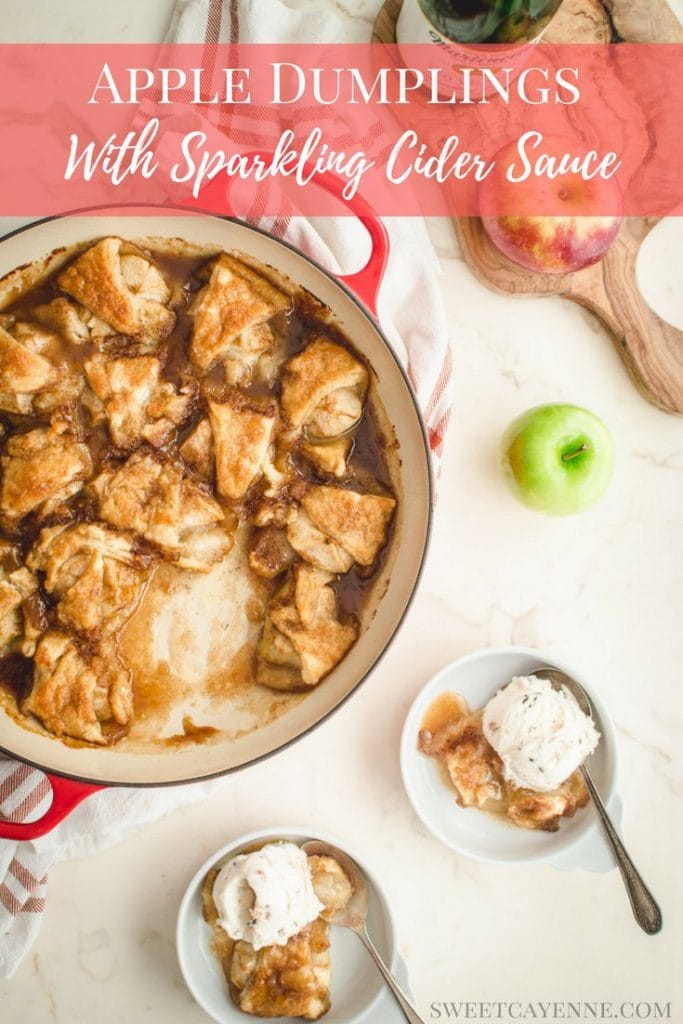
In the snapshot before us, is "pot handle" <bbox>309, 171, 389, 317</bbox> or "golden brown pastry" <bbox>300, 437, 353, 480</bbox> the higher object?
"pot handle" <bbox>309, 171, 389, 317</bbox>

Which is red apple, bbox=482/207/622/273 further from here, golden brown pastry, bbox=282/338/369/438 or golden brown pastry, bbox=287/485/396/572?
golden brown pastry, bbox=287/485/396/572

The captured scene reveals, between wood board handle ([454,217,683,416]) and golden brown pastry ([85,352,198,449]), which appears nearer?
golden brown pastry ([85,352,198,449])

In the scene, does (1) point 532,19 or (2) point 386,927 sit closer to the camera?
(1) point 532,19

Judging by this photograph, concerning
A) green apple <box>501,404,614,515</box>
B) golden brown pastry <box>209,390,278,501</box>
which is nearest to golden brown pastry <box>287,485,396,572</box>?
golden brown pastry <box>209,390,278,501</box>

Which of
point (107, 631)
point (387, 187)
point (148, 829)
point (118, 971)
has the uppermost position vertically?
point (387, 187)

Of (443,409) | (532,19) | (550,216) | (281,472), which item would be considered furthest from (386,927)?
(532,19)

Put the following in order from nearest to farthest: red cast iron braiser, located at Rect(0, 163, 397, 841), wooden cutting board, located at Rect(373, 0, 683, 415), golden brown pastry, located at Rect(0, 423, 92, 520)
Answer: red cast iron braiser, located at Rect(0, 163, 397, 841)
golden brown pastry, located at Rect(0, 423, 92, 520)
wooden cutting board, located at Rect(373, 0, 683, 415)

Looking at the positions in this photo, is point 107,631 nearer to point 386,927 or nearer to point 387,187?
point 386,927
